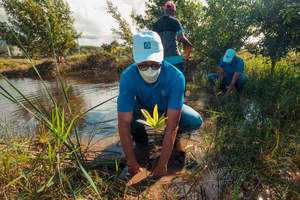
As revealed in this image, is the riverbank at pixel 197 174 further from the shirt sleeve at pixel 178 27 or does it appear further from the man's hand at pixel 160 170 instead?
the shirt sleeve at pixel 178 27

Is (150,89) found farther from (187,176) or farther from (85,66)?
(85,66)

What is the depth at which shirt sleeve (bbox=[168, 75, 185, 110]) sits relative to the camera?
4.61 feet

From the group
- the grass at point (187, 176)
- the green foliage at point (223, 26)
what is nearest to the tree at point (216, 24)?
the green foliage at point (223, 26)

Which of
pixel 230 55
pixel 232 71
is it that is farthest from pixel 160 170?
pixel 232 71

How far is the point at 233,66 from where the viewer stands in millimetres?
3969

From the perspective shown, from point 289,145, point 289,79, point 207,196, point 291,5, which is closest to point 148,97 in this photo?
point 207,196

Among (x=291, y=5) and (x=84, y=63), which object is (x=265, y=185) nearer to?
(x=291, y=5)

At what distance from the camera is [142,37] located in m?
1.41

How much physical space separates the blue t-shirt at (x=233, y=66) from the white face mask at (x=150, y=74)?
3208mm

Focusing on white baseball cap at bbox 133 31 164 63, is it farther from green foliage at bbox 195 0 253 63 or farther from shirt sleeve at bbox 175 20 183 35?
green foliage at bbox 195 0 253 63

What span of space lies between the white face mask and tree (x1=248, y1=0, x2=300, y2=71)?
12.5 feet

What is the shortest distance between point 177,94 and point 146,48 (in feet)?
1.75

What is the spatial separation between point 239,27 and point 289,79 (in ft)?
8.70

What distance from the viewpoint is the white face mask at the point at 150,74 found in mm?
1449
